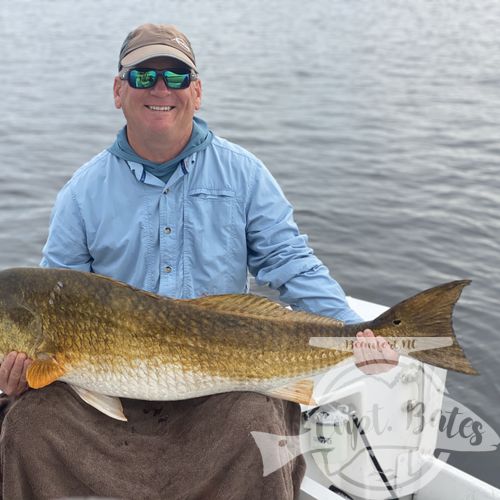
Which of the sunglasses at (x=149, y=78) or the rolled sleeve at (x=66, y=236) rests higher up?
the sunglasses at (x=149, y=78)

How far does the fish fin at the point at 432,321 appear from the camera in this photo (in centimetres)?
302

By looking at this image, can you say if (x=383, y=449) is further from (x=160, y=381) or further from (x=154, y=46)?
(x=154, y=46)

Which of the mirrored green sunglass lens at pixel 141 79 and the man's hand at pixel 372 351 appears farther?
the mirrored green sunglass lens at pixel 141 79

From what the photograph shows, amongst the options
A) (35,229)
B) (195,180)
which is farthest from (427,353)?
(35,229)

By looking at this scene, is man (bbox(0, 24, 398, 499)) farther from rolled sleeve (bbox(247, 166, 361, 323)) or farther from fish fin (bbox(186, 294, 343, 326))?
fish fin (bbox(186, 294, 343, 326))

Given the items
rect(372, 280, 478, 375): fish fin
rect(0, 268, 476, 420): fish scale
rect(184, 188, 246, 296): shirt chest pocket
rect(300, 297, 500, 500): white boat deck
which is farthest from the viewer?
rect(300, 297, 500, 500): white boat deck

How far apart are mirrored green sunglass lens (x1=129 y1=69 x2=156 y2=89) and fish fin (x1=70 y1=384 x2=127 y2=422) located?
1515 millimetres

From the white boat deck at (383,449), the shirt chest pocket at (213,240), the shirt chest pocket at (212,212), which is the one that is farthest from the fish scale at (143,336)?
the white boat deck at (383,449)

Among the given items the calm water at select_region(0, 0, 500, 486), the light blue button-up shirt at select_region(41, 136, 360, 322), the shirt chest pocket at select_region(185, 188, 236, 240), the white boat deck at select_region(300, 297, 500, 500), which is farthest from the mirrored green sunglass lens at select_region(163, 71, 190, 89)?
the calm water at select_region(0, 0, 500, 486)

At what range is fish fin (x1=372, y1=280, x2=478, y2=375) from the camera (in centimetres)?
302

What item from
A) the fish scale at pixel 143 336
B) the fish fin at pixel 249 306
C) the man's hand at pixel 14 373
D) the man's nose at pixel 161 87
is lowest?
the man's hand at pixel 14 373

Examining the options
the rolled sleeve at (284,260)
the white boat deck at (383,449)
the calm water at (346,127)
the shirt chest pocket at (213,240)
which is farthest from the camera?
the calm water at (346,127)

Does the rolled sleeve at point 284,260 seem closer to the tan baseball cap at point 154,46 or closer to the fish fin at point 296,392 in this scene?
the fish fin at point 296,392

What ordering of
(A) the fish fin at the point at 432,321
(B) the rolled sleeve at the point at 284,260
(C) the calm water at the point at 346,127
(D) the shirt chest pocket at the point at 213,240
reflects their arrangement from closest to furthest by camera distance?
(A) the fish fin at the point at 432,321
(B) the rolled sleeve at the point at 284,260
(D) the shirt chest pocket at the point at 213,240
(C) the calm water at the point at 346,127
